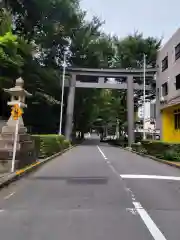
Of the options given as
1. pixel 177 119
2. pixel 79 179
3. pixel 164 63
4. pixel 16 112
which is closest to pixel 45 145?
pixel 16 112

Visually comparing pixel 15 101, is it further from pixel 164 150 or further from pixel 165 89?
pixel 165 89

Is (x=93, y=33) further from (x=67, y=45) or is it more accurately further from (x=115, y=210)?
(x=115, y=210)

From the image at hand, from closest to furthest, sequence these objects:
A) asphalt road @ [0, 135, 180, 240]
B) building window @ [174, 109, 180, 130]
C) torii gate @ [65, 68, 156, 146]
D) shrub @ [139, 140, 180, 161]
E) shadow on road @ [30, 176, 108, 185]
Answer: asphalt road @ [0, 135, 180, 240], shadow on road @ [30, 176, 108, 185], shrub @ [139, 140, 180, 161], building window @ [174, 109, 180, 130], torii gate @ [65, 68, 156, 146]

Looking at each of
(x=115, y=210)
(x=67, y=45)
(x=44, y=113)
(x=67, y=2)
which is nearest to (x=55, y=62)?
(x=67, y=45)

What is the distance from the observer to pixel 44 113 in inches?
1943

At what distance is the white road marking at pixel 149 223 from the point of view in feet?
19.2

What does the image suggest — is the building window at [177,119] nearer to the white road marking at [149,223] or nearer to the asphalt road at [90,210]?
the asphalt road at [90,210]

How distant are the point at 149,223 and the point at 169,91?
32.6 m

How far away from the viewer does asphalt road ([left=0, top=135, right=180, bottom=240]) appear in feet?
19.6

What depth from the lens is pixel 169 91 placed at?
38.1 meters

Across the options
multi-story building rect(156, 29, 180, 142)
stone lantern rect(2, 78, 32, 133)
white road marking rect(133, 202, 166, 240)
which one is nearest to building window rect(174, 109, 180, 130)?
multi-story building rect(156, 29, 180, 142)

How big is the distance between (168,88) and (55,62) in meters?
19.2

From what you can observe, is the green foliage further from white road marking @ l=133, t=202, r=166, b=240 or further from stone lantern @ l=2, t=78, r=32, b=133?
white road marking @ l=133, t=202, r=166, b=240

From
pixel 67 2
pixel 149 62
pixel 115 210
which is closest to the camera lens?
pixel 115 210
